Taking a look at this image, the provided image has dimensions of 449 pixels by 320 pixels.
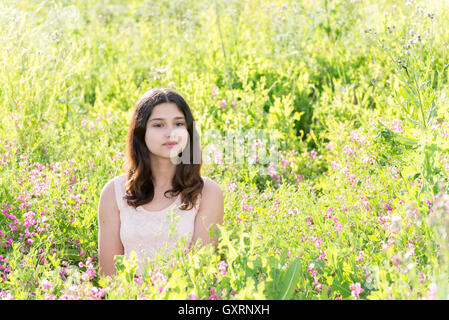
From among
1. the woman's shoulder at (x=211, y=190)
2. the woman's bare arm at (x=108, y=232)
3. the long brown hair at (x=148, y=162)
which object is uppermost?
the long brown hair at (x=148, y=162)

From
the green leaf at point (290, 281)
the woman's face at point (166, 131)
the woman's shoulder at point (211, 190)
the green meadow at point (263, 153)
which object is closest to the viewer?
the green leaf at point (290, 281)

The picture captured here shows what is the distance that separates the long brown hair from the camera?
115 inches

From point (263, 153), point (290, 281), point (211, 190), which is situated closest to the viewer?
point (290, 281)

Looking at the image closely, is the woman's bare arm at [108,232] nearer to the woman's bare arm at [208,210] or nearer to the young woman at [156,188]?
the young woman at [156,188]

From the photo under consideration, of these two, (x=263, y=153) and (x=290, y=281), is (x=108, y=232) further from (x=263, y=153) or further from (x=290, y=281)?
(x=263, y=153)

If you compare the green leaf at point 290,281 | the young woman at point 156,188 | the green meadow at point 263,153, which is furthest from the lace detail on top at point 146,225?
the green leaf at point 290,281

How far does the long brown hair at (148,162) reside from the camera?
2.91 metres

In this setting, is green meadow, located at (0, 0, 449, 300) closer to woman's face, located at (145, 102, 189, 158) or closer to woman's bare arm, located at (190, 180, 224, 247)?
woman's bare arm, located at (190, 180, 224, 247)

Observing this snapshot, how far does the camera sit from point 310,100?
522cm

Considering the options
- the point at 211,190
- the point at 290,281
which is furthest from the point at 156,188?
the point at 290,281

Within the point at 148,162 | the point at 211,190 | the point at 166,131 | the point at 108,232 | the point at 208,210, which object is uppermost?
the point at 166,131

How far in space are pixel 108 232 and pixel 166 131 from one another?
0.65m

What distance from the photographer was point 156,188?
9.82 ft

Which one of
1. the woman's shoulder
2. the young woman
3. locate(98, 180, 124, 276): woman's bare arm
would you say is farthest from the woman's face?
locate(98, 180, 124, 276): woman's bare arm
